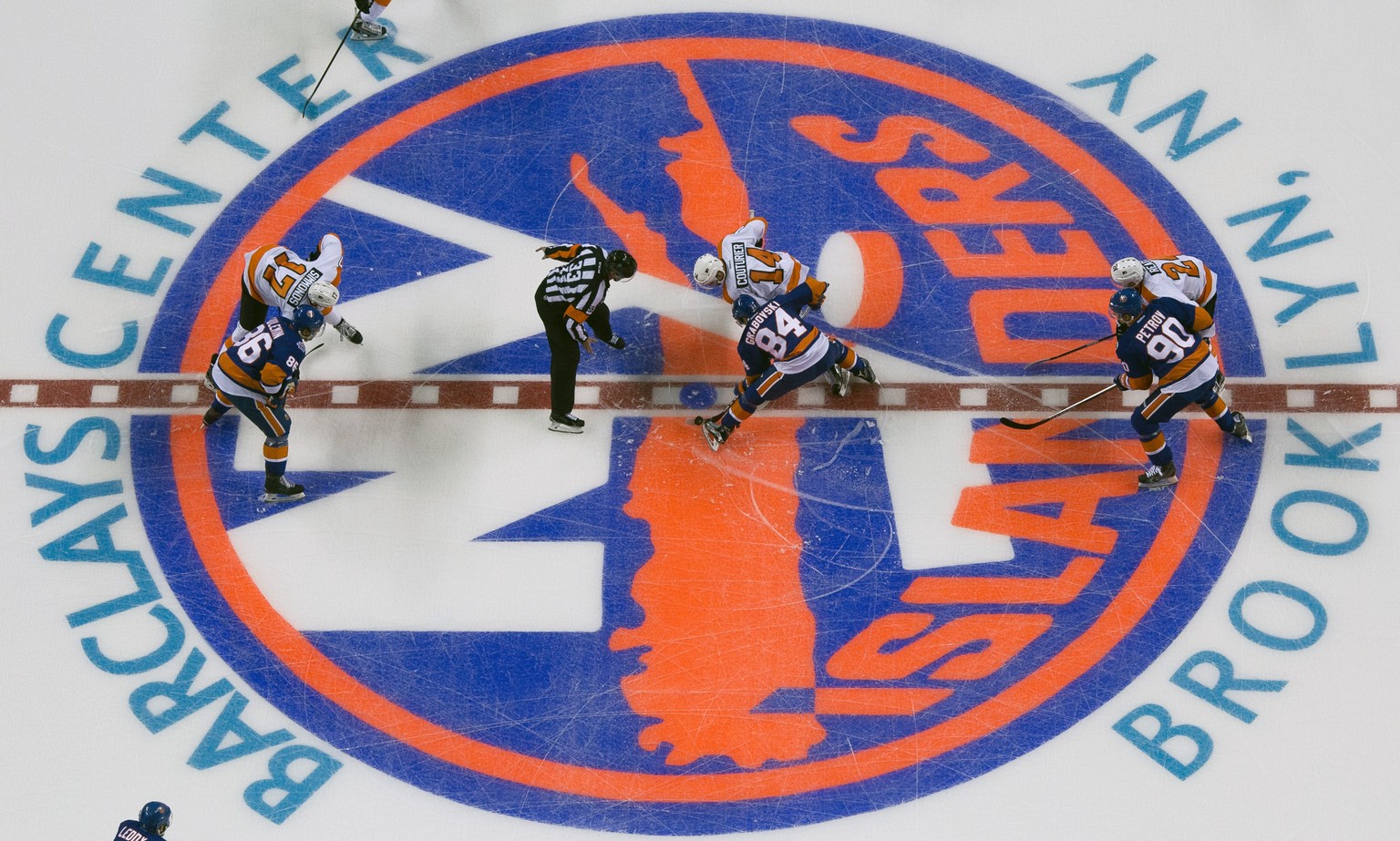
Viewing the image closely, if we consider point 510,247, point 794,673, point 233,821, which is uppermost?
point 510,247

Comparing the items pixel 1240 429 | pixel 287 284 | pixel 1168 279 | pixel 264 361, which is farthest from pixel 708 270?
pixel 1240 429

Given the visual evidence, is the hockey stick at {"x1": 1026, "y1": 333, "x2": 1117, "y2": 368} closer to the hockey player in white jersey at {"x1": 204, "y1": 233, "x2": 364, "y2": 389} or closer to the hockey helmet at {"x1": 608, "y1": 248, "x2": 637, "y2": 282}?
the hockey helmet at {"x1": 608, "y1": 248, "x2": 637, "y2": 282}

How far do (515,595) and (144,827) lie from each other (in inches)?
102

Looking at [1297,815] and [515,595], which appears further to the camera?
[515,595]

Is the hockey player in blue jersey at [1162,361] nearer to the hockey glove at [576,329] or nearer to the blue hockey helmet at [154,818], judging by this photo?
Result: the hockey glove at [576,329]

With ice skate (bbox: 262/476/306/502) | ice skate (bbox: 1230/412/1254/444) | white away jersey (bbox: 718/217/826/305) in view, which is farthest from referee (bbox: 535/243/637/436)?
ice skate (bbox: 1230/412/1254/444)

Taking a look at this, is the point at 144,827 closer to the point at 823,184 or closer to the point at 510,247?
the point at 510,247

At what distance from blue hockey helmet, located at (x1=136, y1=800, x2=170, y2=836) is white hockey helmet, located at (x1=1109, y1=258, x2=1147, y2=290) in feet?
22.1

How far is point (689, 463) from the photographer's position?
8859 millimetres

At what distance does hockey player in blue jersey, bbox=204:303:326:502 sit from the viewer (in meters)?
8.18

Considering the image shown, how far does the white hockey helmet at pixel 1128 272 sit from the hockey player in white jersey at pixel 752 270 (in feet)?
6.35

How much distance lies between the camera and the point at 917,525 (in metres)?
8.62

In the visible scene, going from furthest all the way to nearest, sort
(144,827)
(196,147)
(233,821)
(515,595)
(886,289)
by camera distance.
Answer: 1. (196,147)
2. (886,289)
3. (515,595)
4. (233,821)
5. (144,827)

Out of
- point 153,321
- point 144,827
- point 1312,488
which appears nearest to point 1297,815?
point 1312,488
